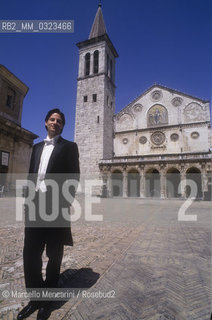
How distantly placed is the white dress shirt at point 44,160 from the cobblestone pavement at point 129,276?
4.31 ft

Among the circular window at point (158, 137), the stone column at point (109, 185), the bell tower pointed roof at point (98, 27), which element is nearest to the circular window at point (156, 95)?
the circular window at point (158, 137)

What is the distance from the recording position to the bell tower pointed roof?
33656 mm

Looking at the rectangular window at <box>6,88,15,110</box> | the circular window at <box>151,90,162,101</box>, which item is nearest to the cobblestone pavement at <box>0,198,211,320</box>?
the rectangular window at <box>6,88,15,110</box>

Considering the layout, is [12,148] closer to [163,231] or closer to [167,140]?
[163,231]

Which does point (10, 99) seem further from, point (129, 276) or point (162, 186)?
point (129, 276)

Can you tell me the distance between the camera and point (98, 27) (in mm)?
34156

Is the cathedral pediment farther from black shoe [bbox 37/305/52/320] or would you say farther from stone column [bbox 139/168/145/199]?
black shoe [bbox 37/305/52/320]

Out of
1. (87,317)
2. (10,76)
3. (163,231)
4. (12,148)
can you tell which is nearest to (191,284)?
(87,317)

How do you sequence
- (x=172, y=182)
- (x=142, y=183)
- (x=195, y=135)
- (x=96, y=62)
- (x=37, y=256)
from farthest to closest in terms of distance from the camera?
(x=96, y=62) → (x=195, y=135) → (x=172, y=182) → (x=142, y=183) → (x=37, y=256)

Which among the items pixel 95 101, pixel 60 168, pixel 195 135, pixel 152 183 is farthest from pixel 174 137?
pixel 60 168

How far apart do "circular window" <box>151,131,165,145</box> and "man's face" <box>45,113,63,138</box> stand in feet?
94.1

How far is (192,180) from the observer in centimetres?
2523

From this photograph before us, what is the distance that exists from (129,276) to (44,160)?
211 cm

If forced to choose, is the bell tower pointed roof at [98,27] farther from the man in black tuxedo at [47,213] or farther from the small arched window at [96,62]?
the man in black tuxedo at [47,213]
